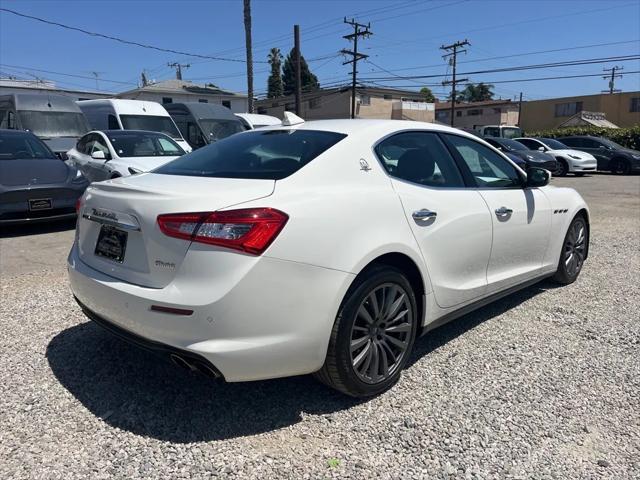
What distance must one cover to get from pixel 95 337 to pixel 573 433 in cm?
317

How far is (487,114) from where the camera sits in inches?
2491

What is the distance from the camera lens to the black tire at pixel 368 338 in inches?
109

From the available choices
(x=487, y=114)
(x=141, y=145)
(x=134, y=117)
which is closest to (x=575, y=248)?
(x=141, y=145)

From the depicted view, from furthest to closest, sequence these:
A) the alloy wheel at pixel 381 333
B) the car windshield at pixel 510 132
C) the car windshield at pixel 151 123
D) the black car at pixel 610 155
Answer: the car windshield at pixel 510 132 → the black car at pixel 610 155 → the car windshield at pixel 151 123 → the alloy wheel at pixel 381 333

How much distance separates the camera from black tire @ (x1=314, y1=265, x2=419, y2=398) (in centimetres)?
277

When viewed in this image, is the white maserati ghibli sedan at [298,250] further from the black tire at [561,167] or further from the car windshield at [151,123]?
the black tire at [561,167]

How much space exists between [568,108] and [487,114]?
9522 mm

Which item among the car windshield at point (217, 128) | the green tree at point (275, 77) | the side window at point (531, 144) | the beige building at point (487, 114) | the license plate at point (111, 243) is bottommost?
the license plate at point (111, 243)

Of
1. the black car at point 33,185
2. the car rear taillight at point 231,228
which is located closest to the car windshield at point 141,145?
the black car at point 33,185

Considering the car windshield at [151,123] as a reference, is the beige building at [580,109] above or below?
above

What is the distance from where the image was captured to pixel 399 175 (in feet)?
10.7

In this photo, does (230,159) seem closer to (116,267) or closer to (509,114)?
(116,267)

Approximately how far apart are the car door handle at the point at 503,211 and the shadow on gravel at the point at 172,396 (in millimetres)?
1147

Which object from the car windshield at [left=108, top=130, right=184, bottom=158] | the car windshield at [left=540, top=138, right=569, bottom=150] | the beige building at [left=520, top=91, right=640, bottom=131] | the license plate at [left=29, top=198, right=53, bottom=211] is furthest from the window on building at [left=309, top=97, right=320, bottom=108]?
the license plate at [left=29, top=198, right=53, bottom=211]
